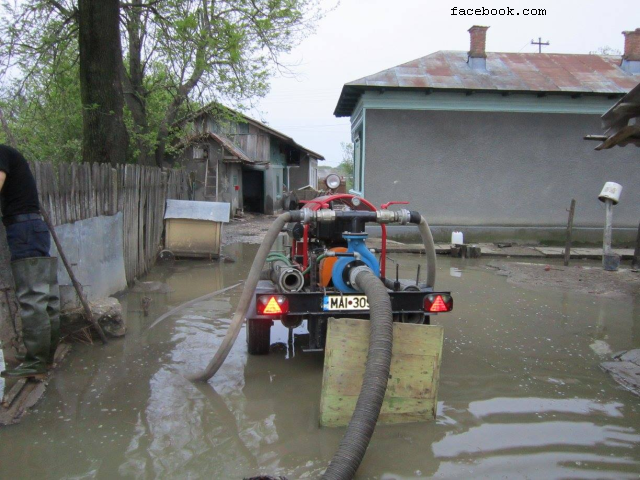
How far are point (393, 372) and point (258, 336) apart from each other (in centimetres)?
204

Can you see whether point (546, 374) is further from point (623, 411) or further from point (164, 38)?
point (164, 38)

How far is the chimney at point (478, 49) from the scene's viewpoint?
15.9 meters

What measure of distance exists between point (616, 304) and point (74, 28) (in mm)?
11606

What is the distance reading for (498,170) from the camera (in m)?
15.2

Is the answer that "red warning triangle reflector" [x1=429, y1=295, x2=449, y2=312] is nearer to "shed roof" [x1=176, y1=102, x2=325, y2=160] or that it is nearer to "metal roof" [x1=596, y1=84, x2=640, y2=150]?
"metal roof" [x1=596, y1=84, x2=640, y2=150]

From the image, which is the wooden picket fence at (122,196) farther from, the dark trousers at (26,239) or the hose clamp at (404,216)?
the hose clamp at (404,216)

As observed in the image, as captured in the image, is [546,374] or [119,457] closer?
[119,457]

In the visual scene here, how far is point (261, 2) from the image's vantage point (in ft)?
44.5

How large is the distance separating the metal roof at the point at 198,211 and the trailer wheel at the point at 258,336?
19.4ft

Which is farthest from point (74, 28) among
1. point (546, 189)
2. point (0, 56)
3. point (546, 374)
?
point (546, 189)

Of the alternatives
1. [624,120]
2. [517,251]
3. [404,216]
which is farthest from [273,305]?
[517,251]

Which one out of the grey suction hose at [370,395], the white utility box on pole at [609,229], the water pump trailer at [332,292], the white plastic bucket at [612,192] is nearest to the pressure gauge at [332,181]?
the water pump trailer at [332,292]

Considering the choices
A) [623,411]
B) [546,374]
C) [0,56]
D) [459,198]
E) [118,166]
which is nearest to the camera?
[623,411]

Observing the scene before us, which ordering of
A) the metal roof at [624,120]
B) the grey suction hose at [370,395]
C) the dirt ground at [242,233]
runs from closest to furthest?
the grey suction hose at [370,395] → the metal roof at [624,120] → the dirt ground at [242,233]
